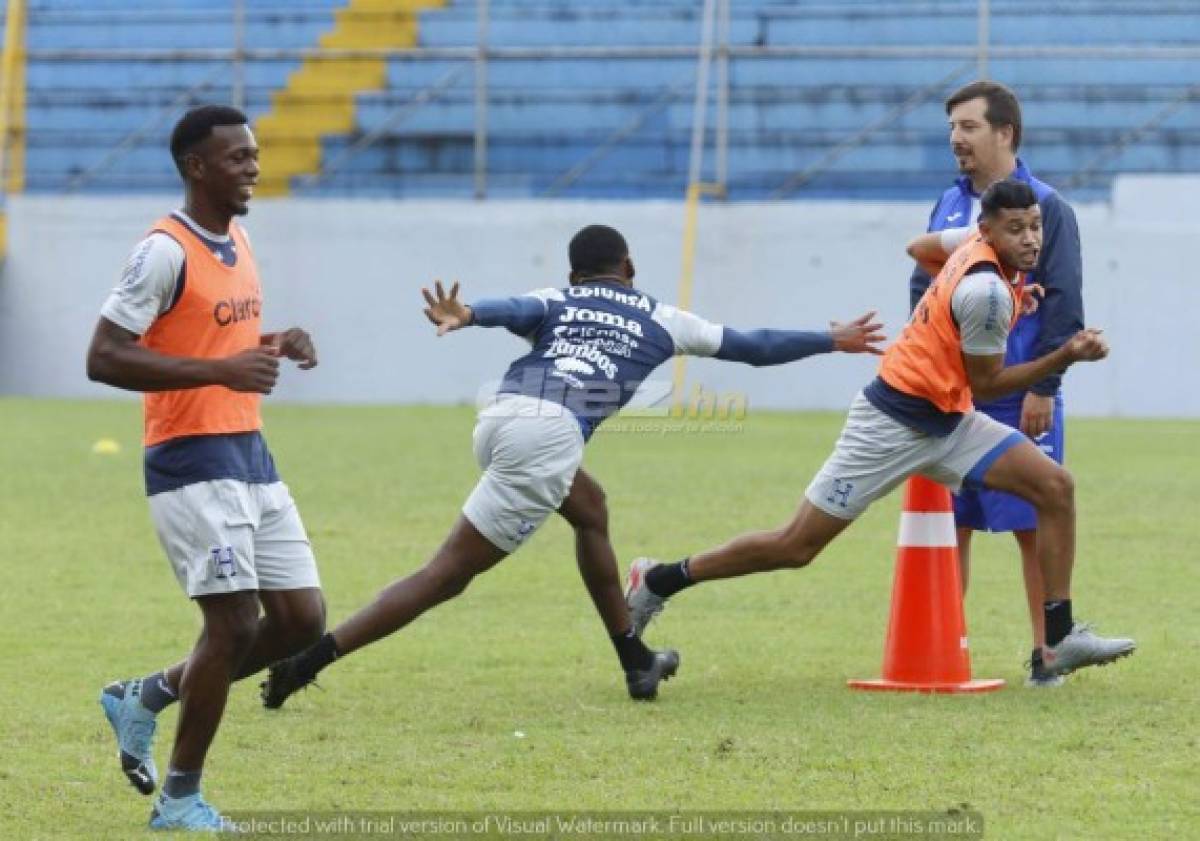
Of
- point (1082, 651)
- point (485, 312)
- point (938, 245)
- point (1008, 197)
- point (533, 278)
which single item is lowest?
point (533, 278)

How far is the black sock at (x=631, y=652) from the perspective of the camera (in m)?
8.55

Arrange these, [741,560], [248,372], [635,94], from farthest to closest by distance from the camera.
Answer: [635,94] → [741,560] → [248,372]

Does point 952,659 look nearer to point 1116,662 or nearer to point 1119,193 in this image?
point 1116,662

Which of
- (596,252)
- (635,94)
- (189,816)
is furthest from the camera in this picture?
(635,94)

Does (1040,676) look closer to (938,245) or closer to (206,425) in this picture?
(938,245)

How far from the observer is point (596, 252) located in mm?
8547

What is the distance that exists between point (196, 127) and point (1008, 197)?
10.2 ft

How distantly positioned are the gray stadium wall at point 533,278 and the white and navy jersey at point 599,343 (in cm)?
1756

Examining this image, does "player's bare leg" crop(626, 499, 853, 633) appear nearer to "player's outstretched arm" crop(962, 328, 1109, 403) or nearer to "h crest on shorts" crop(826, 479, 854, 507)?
"h crest on shorts" crop(826, 479, 854, 507)

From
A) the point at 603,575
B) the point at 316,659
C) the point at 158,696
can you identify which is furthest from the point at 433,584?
the point at 158,696

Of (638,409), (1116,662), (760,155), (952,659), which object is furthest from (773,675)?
(760,155)

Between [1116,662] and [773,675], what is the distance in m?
1.40

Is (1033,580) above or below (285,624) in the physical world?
below

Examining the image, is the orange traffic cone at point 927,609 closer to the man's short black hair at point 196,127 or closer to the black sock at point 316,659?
the black sock at point 316,659
